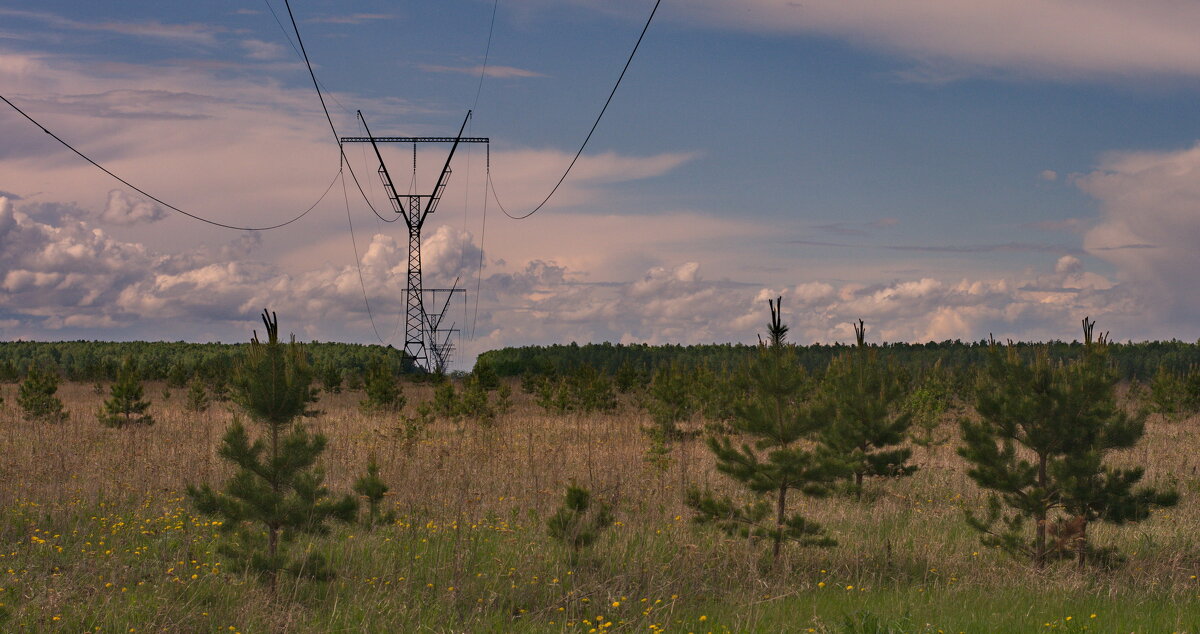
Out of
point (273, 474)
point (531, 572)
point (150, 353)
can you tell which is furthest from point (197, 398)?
point (150, 353)

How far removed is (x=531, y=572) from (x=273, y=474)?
2.70 meters

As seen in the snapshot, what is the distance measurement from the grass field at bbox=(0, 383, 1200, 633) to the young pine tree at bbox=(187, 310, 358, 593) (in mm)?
379

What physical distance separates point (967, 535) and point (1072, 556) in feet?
6.31

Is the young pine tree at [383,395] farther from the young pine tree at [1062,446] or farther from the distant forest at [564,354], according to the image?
the distant forest at [564,354]

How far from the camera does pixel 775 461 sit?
10.4 metres

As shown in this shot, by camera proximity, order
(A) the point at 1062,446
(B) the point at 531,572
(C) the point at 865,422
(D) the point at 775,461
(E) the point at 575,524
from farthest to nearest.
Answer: (C) the point at 865,422 < (A) the point at 1062,446 < (D) the point at 775,461 < (E) the point at 575,524 < (B) the point at 531,572

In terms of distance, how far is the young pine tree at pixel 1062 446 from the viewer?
36.0ft

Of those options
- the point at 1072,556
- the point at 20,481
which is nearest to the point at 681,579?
the point at 1072,556

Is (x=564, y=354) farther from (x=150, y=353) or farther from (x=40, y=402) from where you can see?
(x=40, y=402)

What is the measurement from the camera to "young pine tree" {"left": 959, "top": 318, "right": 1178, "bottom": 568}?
36.0 ft

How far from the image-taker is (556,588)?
8.56 m

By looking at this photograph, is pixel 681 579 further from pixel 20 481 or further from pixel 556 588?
pixel 20 481

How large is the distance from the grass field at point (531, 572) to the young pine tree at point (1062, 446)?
0.54m

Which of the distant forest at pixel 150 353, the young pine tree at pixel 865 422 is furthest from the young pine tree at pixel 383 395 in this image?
the distant forest at pixel 150 353
